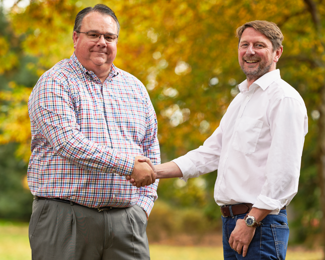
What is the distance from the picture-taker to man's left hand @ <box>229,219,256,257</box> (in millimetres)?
2180

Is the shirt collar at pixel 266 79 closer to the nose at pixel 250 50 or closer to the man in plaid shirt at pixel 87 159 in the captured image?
the nose at pixel 250 50

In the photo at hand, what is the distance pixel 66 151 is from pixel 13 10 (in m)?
4.93

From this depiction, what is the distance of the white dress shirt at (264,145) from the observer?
2.15 meters

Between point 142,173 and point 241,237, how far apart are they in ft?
2.44

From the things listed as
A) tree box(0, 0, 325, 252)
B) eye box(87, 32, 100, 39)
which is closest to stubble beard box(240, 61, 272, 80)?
eye box(87, 32, 100, 39)

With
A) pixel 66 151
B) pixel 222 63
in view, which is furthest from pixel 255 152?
pixel 222 63

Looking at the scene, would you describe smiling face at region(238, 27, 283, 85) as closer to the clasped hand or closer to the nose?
the nose

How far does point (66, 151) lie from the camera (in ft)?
7.85

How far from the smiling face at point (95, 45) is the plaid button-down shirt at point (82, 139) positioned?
61 millimetres

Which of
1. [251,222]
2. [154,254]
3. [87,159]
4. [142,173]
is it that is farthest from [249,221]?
[154,254]

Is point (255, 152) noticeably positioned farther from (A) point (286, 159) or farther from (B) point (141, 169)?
(B) point (141, 169)

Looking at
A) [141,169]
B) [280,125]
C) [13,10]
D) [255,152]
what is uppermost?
[13,10]

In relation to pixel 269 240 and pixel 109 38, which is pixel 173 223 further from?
pixel 269 240

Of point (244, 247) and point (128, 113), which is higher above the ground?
point (128, 113)
